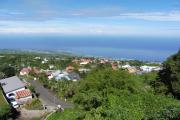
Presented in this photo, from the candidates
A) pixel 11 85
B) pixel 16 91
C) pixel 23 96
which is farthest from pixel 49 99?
pixel 11 85

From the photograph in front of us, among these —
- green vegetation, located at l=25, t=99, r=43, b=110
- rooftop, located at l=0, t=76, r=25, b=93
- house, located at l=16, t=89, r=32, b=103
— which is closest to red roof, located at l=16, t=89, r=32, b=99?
house, located at l=16, t=89, r=32, b=103

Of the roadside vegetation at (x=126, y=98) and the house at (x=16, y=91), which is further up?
the roadside vegetation at (x=126, y=98)

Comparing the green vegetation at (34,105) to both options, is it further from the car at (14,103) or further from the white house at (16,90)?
the white house at (16,90)

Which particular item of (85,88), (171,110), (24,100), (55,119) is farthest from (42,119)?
(171,110)

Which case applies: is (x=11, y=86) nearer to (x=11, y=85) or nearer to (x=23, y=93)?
(x=11, y=85)

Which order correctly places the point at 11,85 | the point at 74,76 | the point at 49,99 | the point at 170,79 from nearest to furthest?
the point at 170,79 < the point at 49,99 < the point at 11,85 < the point at 74,76

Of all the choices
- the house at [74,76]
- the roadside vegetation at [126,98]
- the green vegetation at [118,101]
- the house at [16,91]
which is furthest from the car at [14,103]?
the house at [74,76]

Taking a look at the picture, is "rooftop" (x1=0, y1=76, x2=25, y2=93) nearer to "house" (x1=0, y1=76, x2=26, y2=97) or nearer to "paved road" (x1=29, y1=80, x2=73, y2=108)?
"house" (x1=0, y1=76, x2=26, y2=97)
